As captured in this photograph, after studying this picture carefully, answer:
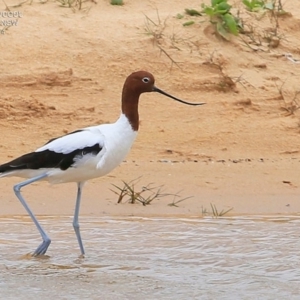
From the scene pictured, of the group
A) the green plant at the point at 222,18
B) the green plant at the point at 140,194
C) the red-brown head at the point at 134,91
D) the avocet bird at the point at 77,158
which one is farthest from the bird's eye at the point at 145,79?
the green plant at the point at 222,18

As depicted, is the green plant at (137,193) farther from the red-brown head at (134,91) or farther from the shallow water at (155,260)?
the red-brown head at (134,91)

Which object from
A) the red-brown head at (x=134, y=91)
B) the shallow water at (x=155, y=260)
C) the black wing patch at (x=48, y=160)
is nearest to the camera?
the shallow water at (x=155, y=260)

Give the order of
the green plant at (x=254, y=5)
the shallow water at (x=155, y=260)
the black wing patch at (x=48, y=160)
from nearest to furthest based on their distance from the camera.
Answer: the shallow water at (x=155, y=260)
the black wing patch at (x=48, y=160)
the green plant at (x=254, y=5)

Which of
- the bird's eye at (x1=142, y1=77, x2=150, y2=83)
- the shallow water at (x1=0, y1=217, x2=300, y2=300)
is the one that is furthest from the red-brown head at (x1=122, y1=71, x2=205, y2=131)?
the shallow water at (x1=0, y1=217, x2=300, y2=300)

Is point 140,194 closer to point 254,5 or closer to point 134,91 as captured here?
point 134,91

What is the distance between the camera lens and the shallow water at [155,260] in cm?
530

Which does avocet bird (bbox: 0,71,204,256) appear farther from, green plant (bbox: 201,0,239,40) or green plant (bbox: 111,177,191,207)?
green plant (bbox: 201,0,239,40)

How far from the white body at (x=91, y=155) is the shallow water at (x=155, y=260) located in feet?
1.61

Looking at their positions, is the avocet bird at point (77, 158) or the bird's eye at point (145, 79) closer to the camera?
the avocet bird at point (77, 158)

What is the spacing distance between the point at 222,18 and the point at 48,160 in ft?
13.9

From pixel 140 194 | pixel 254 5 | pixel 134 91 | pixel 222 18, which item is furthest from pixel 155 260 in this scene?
pixel 254 5

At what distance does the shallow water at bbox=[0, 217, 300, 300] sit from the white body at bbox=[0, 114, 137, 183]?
49 centimetres

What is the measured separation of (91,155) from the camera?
19.2 feet

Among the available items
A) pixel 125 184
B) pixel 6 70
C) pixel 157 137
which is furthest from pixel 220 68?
pixel 125 184
